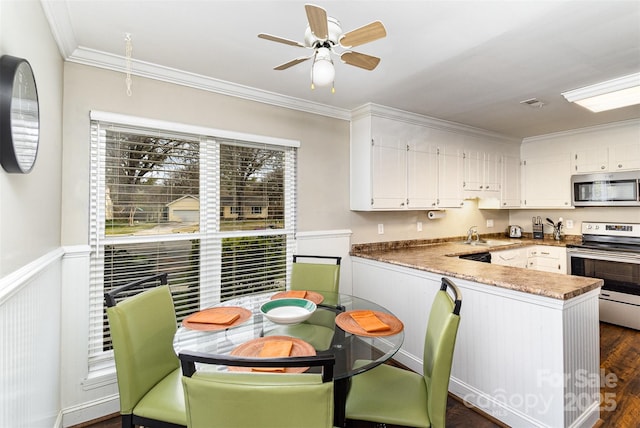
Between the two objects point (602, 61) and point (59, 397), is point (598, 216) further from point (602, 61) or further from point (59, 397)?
point (59, 397)

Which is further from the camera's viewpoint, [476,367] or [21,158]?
[476,367]

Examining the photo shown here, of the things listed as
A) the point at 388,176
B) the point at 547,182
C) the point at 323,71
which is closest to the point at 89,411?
the point at 323,71

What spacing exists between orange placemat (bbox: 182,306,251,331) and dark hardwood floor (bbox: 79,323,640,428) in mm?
1123

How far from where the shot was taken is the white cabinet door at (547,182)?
4289 millimetres

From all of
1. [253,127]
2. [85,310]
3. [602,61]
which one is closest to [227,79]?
[253,127]

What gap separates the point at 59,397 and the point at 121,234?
1.10 meters

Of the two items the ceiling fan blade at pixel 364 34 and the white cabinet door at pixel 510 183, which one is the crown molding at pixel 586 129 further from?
the ceiling fan blade at pixel 364 34

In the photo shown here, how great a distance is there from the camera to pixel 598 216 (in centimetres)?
416

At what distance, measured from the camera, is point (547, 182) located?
4484mm

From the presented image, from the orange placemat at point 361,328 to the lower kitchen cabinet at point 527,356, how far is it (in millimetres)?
852

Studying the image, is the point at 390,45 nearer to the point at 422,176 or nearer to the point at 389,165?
the point at 389,165

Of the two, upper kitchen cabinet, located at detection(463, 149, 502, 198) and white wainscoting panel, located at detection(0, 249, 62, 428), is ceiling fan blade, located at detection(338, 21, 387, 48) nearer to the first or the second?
white wainscoting panel, located at detection(0, 249, 62, 428)

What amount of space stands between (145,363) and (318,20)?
184 centimetres

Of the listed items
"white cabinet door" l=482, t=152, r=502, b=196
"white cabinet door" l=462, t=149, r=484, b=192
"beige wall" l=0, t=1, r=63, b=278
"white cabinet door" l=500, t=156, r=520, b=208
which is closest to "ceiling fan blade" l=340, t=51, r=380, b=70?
"beige wall" l=0, t=1, r=63, b=278
